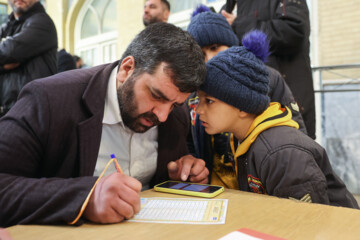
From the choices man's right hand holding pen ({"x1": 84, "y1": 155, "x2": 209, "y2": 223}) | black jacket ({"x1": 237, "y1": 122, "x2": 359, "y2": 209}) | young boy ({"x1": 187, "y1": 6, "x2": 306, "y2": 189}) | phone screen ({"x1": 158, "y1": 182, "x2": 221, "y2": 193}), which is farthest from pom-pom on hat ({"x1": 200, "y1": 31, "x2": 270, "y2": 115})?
man's right hand holding pen ({"x1": 84, "y1": 155, "x2": 209, "y2": 223})

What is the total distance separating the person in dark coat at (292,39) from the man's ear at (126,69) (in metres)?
1.16

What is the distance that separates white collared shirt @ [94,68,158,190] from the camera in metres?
1.37

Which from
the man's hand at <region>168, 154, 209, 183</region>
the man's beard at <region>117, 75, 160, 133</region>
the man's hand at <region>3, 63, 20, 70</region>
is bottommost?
the man's hand at <region>168, 154, 209, 183</region>

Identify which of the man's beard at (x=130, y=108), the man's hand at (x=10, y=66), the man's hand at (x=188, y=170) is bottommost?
the man's hand at (x=188, y=170)

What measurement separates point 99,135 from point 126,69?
0.32 m

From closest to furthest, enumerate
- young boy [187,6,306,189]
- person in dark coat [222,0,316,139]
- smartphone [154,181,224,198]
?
smartphone [154,181,224,198] → young boy [187,6,306,189] → person in dark coat [222,0,316,139]

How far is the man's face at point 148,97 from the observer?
126cm

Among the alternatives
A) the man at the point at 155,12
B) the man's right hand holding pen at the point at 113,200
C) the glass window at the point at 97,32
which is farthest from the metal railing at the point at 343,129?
the glass window at the point at 97,32

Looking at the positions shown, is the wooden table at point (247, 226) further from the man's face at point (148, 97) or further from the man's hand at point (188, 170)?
the man's face at point (148, 97)

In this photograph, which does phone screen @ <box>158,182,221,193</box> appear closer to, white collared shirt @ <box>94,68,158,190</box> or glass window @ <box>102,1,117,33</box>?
white collared shirt @ <box>94,68,158,190</box>

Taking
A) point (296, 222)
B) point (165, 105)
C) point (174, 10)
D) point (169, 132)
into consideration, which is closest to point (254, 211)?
point (296, 222)

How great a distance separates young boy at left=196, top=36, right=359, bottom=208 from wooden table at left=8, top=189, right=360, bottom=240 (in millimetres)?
268

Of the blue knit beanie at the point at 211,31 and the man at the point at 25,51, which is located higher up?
the blue knit beanie at the point at 211,31

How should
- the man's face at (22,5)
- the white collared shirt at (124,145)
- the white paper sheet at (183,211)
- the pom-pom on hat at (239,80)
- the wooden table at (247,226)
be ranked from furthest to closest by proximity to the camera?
the man's face at (22,5) < the pom-pom on hat at (239,80) < the white collared shirt at (124,145) < the white paper sheet at (183,211) < the wooden table at (247,226)
